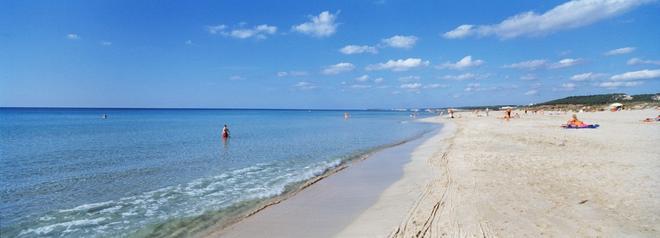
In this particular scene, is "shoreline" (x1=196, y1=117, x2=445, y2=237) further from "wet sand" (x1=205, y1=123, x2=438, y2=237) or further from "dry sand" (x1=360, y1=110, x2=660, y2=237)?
"dry sand" (x1=360, y1=110, x2=660, y2=237)

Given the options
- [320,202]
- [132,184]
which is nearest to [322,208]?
[320,202]

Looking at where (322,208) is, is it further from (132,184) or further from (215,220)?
(132,184)

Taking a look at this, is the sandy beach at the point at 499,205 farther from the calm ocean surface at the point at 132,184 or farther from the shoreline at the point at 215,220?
the calm ocean surface at the point at 132,184

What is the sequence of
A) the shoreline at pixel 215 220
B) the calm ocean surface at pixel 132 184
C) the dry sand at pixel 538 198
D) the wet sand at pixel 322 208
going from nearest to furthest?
the dry sand at pixel 538 198 < the wet sand at pixel 322 208 < the shoreline at pixel 215 220 < the calm ocean surface at pixel 132 184

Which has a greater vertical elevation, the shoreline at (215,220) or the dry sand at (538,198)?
the dry sand at (538,198)

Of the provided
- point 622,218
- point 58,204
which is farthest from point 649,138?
point 58,204

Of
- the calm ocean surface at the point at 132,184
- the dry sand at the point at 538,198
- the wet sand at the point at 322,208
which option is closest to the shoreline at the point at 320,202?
the wet sand at the point at 322,208

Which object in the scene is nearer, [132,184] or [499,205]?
[499,205]

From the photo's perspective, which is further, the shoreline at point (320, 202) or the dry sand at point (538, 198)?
the shoreline at point (320, 202)

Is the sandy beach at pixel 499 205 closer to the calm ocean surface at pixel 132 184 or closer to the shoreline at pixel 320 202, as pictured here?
the shoreline at pixel 320 202

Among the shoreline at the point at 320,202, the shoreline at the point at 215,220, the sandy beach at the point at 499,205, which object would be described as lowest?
the shoreline at the point at 215,220

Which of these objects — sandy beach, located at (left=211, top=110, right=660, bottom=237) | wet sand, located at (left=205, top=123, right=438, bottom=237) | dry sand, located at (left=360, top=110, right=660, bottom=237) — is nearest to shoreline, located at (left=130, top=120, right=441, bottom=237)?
wet sand, located at (left=205, top=123, right=438, bottom=237)

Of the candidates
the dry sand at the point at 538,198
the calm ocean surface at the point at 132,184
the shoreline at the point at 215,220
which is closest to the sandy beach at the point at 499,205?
the dry sand at the point at 538,198

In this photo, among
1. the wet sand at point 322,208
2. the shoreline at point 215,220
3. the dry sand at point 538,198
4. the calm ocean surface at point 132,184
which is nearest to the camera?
the dry sand at point 538,198
